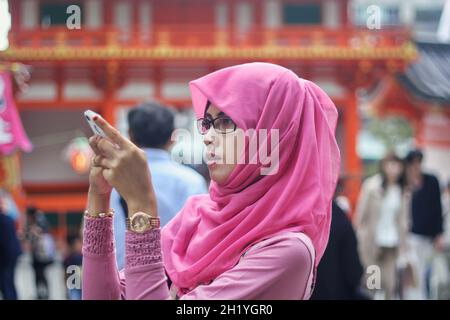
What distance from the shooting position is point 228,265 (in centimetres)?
149

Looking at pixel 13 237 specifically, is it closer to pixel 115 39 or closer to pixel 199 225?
pixel 199 225

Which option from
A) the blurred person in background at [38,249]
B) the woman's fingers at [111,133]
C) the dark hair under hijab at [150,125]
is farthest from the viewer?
the blurred person in background at [38,249]

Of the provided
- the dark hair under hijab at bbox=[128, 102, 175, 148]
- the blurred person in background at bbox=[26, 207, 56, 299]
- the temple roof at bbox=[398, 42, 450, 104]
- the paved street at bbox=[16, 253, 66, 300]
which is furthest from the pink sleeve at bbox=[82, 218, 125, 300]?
the temple roof at bbox=[398, 42, 450, 104]

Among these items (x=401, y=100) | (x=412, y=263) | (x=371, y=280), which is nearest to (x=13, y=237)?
(x=412, y=263)

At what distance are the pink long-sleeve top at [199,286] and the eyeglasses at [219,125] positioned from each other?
219mm

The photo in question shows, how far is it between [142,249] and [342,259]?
6.14 ft

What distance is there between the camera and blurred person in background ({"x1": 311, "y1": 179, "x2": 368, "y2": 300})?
306cm

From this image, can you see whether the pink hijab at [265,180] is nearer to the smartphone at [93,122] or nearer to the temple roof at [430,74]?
the smartphone at [93,122]

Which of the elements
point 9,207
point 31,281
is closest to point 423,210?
point 9,207

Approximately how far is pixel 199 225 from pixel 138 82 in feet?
36.3

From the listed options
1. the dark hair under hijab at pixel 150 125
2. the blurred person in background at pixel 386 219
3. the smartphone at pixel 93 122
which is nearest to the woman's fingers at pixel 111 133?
the smartphone at pixel 93 122

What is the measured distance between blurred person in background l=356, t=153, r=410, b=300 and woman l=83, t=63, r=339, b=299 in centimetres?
409

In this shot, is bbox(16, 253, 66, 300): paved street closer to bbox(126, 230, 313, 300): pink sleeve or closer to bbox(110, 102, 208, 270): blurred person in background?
bbox(110, 102, 208, 270): blurred person in background

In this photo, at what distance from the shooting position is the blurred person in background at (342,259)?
3064 millimetres
